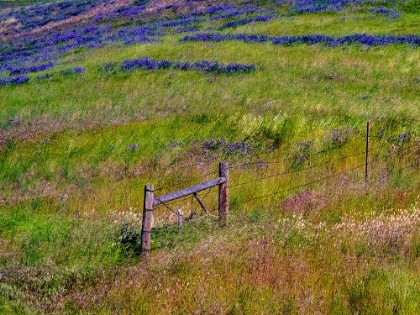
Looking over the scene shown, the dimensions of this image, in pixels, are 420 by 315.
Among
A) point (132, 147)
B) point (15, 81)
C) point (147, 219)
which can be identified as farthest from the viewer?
point (15, 81)

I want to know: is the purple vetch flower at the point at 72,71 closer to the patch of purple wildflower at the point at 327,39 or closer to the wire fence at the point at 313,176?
the patch of purple wildflower at the point at 327,39

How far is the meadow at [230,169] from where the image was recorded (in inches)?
273

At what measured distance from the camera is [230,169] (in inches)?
513

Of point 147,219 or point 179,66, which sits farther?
point 179,66

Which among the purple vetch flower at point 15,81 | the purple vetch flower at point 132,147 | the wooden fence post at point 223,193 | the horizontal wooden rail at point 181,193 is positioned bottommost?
the purple vetch flower at point 15,81

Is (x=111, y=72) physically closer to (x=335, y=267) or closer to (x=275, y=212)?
(x=275, y=212)

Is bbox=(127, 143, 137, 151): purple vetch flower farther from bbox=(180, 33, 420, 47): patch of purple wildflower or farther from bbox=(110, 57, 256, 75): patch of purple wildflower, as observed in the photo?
bbox=(180, 33, 420, 47): patch of purple wildflower

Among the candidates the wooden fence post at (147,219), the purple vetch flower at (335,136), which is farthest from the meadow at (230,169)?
the wooden fence post at (147,219)

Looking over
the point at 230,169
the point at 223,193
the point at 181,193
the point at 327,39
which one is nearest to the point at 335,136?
the point at 230,169

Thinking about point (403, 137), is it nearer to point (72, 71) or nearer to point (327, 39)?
point (327, 39)

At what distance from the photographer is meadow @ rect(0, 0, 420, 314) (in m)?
6.93

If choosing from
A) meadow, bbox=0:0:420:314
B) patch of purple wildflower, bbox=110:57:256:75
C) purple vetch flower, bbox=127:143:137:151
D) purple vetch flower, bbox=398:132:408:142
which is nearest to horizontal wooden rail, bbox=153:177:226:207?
meadow, bbox=0:0:420:314

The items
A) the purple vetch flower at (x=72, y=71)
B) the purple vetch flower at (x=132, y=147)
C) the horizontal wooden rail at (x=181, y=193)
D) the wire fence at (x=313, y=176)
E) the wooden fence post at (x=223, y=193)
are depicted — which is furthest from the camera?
the purple vetch flower at (x=72, y=71)

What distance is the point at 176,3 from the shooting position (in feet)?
152
